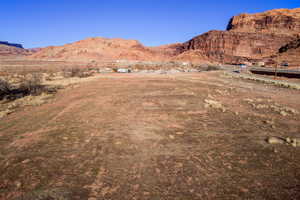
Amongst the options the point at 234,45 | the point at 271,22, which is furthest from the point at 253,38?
the point at 271,22

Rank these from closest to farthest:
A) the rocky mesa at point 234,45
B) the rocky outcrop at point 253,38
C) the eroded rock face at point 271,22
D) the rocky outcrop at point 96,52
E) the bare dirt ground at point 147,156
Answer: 1. the bare dirt ground at point 147,156
2. the rocky outcrop at point 253,38
3. the rocky mesa at point 234,45
4. the eroded rock face at point 271,22
5. the rocky outcrop at point 96,52

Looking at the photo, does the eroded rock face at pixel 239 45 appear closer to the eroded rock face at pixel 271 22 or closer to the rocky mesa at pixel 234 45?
the rocky mesa at pixel 234 45

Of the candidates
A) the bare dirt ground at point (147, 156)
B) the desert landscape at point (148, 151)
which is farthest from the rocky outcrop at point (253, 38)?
the bare dirt ground at point (147, 156)

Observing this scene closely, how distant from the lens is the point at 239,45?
9388 cm

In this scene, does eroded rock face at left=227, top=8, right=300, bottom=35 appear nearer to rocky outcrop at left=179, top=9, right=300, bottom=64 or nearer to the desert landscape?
rocky outcrop at left=179, top=9, right=300, bottom=64

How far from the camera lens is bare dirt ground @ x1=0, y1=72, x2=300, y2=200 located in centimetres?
329

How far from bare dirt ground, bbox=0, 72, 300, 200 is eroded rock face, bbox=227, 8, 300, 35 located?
117m

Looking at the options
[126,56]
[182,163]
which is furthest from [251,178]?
[126,56]

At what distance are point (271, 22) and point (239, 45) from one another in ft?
91.0

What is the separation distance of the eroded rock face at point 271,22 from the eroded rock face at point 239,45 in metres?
10.7

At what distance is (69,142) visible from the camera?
5.18 meters

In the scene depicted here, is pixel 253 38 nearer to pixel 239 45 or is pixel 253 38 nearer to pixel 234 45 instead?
pixel 239 45

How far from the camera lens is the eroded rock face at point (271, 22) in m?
94.2

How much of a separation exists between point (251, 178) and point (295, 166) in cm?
139
